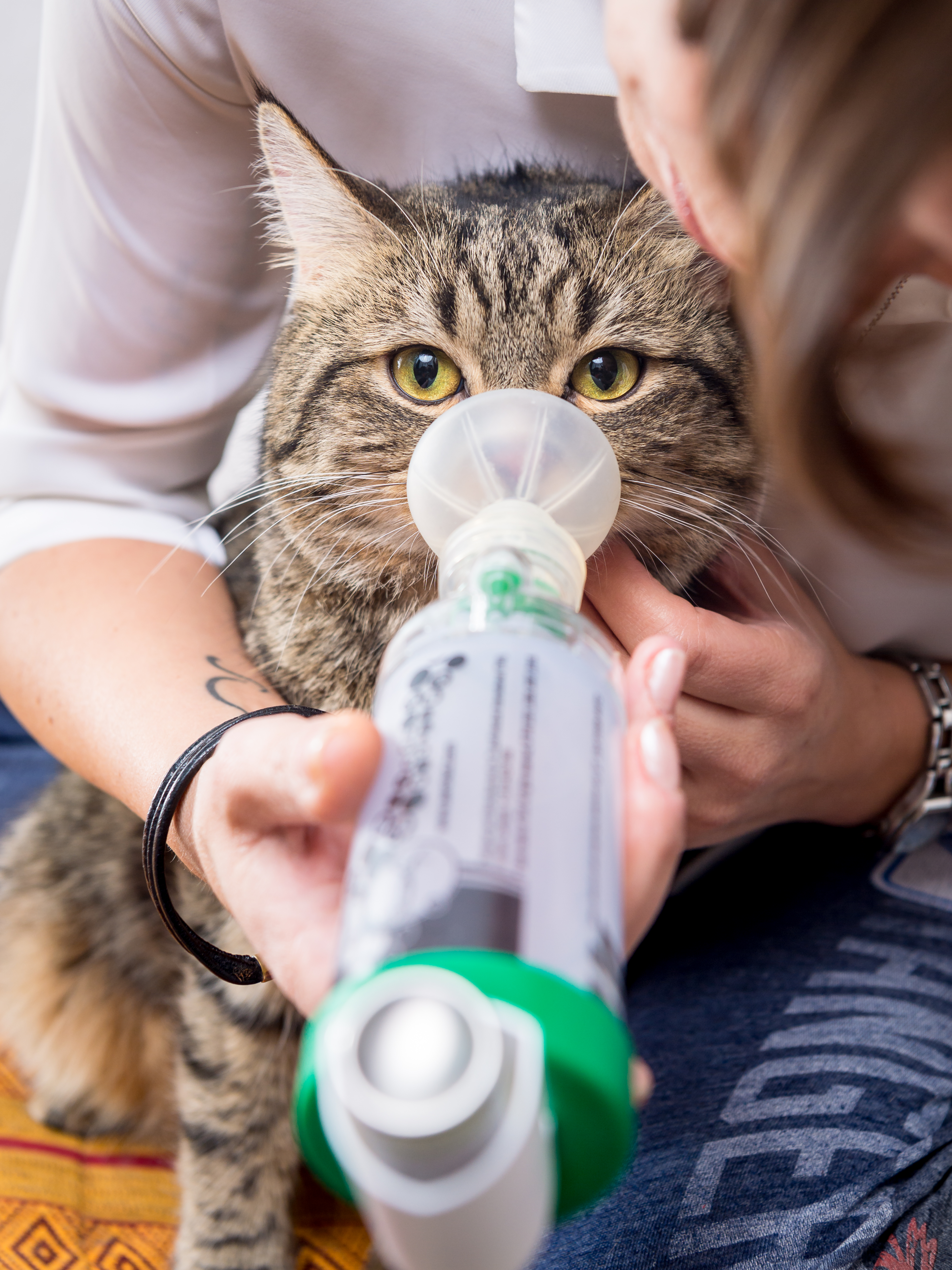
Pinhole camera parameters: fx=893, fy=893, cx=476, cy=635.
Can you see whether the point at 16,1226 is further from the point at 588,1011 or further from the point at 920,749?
the point at 920,749

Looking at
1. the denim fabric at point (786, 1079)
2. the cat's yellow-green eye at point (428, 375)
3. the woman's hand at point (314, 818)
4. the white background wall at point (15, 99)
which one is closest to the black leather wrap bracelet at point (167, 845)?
the woman's hand at point (314, 818)

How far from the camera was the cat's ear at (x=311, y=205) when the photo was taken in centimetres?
79

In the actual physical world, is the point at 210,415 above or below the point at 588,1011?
above

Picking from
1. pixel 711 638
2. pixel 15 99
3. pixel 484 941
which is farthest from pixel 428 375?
pixel 15 99

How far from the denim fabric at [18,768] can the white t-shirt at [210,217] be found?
1.45ft

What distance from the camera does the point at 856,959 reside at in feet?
3.17

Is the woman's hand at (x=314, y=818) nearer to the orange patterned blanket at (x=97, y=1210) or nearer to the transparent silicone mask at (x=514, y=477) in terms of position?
the transparent silicone mask at (x=514, y=477)

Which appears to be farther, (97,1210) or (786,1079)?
(97,1210)

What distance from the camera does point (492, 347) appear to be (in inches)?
29.4

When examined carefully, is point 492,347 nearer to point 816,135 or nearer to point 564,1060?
point 816,135

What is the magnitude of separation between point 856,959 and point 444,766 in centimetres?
76

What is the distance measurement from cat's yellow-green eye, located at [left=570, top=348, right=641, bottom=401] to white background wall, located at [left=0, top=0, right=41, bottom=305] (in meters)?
1.36

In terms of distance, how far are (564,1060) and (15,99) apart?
6.05 ft

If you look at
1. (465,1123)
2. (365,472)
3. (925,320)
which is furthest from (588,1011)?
Answer: (925,320)
